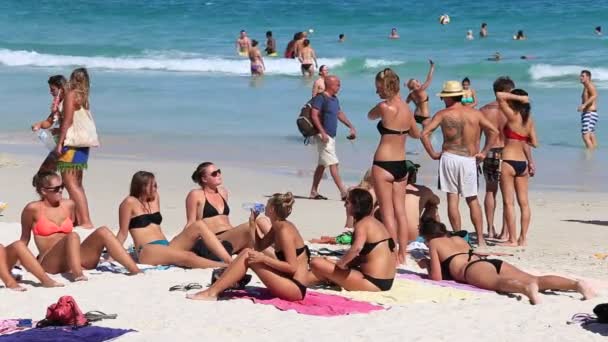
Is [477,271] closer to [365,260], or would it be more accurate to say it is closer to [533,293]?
[533,293]

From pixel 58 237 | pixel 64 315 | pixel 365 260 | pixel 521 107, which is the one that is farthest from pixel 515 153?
pixel 64 315

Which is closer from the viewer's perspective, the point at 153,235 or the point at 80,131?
the point at 153,235

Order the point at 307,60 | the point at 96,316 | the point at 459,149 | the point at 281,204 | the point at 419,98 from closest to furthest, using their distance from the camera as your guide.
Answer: the point at 96,316
the point at 281,204
the point at 459,149
the point at 419,98
the point at 307,60

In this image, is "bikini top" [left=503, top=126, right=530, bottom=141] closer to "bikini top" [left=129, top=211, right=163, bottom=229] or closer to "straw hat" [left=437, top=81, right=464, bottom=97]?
"straw hat" [left=437, top=81, right=464, bottom=97]

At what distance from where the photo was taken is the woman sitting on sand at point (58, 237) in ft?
27.8

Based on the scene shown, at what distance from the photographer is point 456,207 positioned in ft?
33.0

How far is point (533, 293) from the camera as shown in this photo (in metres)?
7.93

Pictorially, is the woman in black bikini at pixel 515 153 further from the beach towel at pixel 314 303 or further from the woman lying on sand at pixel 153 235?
the beach towel at pixel 314 303

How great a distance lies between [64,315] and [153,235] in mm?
2095

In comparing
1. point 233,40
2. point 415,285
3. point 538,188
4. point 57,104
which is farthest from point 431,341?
point 233,40

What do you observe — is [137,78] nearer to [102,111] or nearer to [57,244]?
[102,111]

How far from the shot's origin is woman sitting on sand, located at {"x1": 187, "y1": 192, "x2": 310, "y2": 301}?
7703 mm

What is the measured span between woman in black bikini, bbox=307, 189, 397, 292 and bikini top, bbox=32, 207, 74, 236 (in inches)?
72.9

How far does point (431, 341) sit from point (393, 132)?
2435mm
